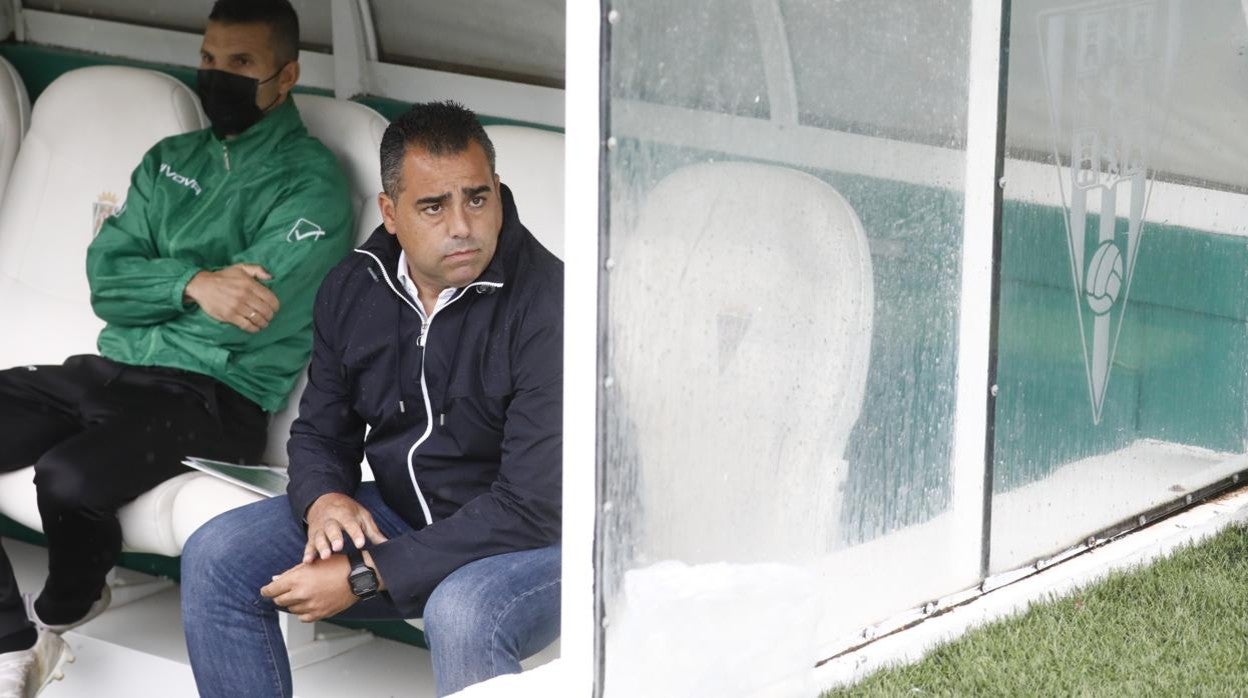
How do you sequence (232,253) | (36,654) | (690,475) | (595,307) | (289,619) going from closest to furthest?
1. (595,307)
2. (690,475)
3. (36,654)
4. (289,619)
5. (232,253)

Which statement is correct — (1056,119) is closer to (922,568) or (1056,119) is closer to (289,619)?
(922,568)

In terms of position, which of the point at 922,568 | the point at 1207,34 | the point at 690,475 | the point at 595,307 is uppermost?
the point at 1207,34

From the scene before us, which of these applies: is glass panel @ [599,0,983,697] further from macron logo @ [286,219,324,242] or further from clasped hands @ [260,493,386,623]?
macron logo @ [286,219,324,242]

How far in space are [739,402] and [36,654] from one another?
5.50 ft

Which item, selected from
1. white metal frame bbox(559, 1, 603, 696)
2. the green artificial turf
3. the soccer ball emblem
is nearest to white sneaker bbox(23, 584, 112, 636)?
white metal frame bbox(559, 1, 603, 696)

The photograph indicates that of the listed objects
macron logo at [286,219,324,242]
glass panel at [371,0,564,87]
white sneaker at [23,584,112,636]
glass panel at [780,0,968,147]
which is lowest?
white sneaker at [23,584,112,636]

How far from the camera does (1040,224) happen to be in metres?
3.50

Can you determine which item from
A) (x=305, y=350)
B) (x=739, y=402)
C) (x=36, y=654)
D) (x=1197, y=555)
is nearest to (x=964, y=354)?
(x=739, y=402)

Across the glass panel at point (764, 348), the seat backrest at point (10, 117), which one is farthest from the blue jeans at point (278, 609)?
the seat backrest at point (10, 117)

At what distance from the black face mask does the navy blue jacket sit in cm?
93

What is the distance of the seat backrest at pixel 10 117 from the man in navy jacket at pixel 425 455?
1.82 meters

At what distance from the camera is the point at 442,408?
3166 millimetres

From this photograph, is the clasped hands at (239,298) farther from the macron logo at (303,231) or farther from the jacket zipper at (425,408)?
the jacket zipper at (425,408)

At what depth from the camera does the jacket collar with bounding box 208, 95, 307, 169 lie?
162 inches
